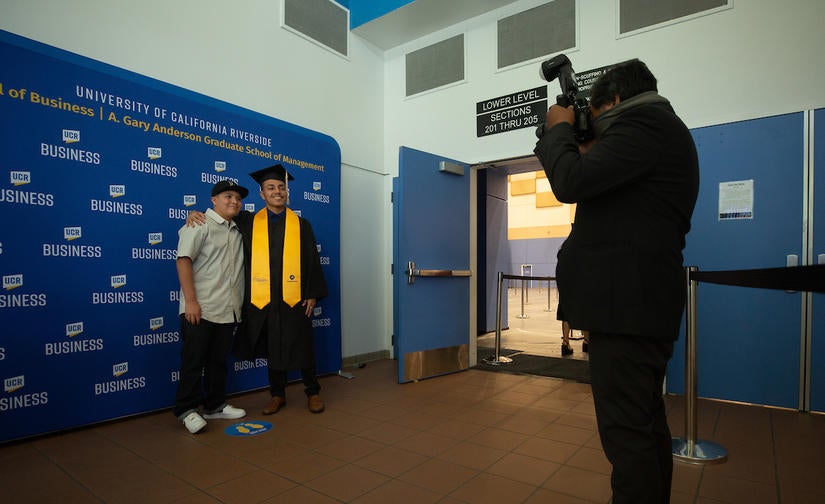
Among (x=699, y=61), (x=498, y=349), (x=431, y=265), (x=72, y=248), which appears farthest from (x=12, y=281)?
(x=699, y=61)

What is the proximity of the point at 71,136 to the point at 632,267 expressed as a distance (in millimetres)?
3433

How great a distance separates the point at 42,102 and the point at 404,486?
126 inches

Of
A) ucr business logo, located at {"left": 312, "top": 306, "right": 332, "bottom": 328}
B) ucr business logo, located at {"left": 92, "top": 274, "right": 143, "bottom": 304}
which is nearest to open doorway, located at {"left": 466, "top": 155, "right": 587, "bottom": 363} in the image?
ucr business logo, located at {"left": 312, "top": 306, "right": 332, "bottom": 328}

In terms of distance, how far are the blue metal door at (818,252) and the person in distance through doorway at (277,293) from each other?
12.2 ft

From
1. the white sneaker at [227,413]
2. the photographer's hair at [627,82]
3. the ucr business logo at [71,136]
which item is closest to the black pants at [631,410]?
the photographer's hair at [627,82]

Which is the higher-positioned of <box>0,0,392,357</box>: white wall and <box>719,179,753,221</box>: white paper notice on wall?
<box>0,0,392,357</box>: white wall

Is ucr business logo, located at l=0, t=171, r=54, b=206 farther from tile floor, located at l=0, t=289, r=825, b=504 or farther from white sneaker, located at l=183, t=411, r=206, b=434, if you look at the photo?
white sneaker, located at l=183, t=411, r=206, b=434

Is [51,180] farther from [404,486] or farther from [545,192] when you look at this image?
[545,192]

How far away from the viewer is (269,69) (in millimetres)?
4316

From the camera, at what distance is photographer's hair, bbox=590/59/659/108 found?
1428 mm

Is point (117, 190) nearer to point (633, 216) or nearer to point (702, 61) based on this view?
point (633, 216)

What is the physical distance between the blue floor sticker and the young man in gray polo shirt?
17 cm

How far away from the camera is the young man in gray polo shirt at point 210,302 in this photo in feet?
9.72

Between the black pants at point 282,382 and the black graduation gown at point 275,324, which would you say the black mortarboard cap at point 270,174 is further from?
→ the black pants at point 282,382
